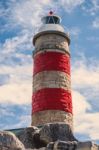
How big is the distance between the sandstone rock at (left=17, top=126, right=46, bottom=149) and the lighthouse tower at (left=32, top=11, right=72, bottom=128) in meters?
10.2

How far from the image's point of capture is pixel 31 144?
1115 centimetres

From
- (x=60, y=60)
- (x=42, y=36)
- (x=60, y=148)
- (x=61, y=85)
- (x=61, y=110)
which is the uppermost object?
(x=42, y=36)

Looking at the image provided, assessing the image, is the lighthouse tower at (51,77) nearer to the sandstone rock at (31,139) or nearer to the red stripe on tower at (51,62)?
the red stripe on tower at (51,62)

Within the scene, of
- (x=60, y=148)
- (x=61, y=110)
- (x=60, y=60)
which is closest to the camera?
(x=60, y=148)

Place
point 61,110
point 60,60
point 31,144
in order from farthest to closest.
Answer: point 60,60
point 61,110
point 31,144

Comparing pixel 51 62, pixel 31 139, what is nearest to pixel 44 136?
pixel 31 139

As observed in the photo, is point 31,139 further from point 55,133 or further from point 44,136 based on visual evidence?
point 55,133

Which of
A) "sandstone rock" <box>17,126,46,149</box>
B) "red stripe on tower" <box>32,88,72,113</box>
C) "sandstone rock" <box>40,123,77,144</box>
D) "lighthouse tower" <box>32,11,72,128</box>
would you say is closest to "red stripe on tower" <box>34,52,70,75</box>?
"lighthouse tower" <box>32,11,72,128</box>

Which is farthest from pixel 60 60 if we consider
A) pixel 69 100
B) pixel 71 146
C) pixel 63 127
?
pixel 71 146

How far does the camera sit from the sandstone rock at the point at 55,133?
1091 centimetres

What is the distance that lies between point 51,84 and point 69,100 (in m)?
1.52

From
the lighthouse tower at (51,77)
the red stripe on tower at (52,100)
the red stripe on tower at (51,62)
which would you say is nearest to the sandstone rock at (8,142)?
the lighthouse tower at (51,77)

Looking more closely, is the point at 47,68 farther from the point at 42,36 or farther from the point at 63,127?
the point at 63,127

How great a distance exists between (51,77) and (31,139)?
11.9m
